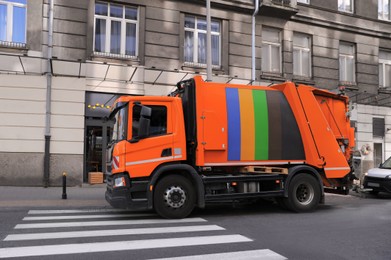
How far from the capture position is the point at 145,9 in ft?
55.2

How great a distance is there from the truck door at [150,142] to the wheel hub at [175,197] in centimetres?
62

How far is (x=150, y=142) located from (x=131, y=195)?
1238 millimetres

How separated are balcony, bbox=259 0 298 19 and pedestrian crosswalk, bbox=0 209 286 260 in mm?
13292

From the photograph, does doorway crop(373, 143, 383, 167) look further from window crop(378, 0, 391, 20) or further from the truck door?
the truck door

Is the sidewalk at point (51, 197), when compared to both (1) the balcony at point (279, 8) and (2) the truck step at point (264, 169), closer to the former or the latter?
(2) the truck step at point (264, 169)

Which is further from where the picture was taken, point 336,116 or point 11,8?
point 11,8

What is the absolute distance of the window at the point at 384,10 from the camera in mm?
23231

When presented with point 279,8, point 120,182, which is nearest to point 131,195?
point 120,182

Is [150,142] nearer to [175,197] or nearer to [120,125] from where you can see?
[120,125]

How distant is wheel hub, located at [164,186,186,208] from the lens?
338 inches

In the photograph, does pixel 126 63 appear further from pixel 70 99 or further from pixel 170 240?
pixel 170 240

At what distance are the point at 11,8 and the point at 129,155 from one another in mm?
10430

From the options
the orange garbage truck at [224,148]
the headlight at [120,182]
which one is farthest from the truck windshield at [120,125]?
the headlight at [120,182]

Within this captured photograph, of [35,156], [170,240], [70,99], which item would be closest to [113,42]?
[70,99]
